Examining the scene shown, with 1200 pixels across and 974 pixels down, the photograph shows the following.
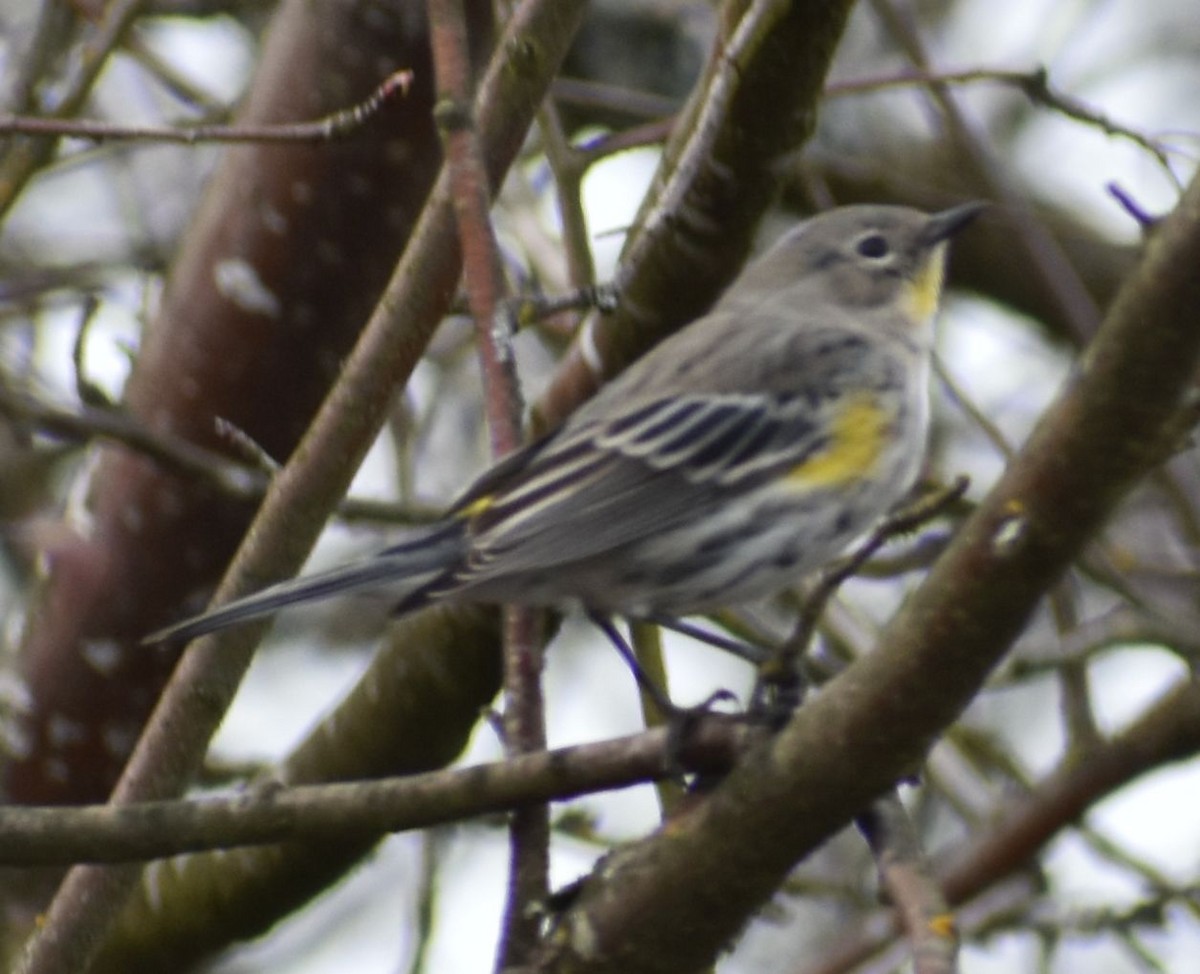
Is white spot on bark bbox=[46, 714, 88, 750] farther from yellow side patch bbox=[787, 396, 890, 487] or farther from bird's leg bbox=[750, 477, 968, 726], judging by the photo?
bird's leg bbox=[750, 477, 968, 726]

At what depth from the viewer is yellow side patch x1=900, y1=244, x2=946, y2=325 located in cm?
540

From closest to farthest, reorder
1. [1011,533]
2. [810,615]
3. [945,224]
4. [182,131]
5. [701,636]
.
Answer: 1. [1011,533]
2. [810,615]
3. [182,131]
4. [701,636]
5. [945,224]

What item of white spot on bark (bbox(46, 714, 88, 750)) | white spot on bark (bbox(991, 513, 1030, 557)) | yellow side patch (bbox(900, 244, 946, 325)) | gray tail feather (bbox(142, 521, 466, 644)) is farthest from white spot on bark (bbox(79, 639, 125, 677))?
white spot on bark (bbox(991, 513, 1030, 557))

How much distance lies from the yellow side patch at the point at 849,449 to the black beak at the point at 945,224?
109cm

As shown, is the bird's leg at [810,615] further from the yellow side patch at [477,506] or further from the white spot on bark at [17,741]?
the white spot on bark at [17,741]

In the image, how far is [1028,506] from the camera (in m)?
2.22

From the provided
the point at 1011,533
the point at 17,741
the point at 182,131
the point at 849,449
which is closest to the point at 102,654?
the point at 17,741

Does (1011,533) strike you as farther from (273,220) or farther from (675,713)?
(273,220)

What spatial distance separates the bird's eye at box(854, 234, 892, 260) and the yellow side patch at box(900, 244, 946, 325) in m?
0.12

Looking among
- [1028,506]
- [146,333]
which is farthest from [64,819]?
[146,333]

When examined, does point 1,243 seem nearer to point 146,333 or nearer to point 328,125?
point 146,333

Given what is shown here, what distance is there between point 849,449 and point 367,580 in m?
1.28

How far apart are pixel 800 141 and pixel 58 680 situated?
2.48 m

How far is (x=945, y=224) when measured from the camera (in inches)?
214
